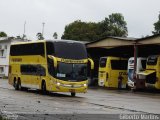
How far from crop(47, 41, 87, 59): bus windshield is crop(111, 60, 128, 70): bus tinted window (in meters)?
15.0

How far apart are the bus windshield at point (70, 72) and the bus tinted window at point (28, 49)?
2.17m

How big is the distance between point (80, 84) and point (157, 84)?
425 inches

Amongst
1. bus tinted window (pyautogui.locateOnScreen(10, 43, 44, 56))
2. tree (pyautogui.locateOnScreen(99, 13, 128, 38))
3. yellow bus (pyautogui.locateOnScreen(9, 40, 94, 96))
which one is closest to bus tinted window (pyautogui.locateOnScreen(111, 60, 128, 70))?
bus tinted window (pyautogui.locateOnScreen(10, 43, 44, 56))

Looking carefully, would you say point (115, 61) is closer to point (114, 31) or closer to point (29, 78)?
point (29, 78)

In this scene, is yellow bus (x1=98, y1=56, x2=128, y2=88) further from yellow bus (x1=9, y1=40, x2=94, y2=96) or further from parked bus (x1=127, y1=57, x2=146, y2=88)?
yellow bus (x1=9, y1=40, x2=94, y2=96)

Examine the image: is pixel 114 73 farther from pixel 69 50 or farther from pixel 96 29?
pixel 96 29

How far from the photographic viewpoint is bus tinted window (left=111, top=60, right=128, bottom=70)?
1710 inches

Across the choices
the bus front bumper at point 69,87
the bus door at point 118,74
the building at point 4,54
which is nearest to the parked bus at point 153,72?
the bus door at point 118,74

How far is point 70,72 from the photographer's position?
27969 mm

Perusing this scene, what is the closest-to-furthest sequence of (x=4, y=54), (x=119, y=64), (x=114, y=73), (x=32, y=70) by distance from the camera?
(x=32, y=70), (x=114, y=73), (x=119, y=64), (x=4, y=54)

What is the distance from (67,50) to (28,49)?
4955 mm

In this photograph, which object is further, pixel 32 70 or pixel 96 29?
pixel 96 29

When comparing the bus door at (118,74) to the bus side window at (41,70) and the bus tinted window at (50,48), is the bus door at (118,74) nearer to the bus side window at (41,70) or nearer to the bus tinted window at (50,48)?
the bus side window at (41,70)

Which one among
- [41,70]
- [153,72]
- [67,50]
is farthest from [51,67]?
[153,72]
